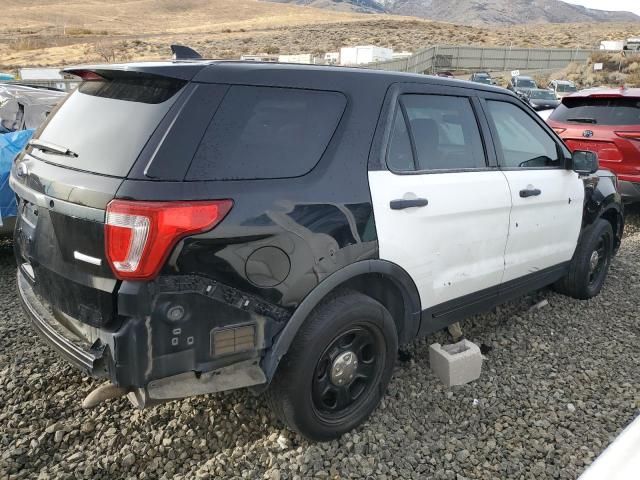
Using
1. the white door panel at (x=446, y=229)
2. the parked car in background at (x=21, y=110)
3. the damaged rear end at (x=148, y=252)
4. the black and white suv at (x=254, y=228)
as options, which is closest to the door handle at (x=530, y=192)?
the white door panel at (x=446, y=229)

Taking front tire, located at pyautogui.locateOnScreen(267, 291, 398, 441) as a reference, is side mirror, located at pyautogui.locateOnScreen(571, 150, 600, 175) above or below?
above

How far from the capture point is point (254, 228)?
213 cm

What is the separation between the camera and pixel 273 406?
99.2 inches

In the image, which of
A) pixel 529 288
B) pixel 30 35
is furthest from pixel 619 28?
pixel 529 288

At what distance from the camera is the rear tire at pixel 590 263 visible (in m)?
4.27

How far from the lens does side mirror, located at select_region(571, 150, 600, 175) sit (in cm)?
384

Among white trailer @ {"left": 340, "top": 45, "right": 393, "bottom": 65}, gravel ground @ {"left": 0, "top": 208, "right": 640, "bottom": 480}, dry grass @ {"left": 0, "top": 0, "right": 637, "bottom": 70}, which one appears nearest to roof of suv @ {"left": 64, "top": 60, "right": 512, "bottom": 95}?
gravel ground @ {"left": 0, "top": 208, "right": 640, "bottom": 480}

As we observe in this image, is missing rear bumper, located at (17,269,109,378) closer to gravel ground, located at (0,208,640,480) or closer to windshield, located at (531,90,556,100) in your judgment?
gravel ground, located at (0,208,640,480)

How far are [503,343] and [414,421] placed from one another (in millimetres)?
1207

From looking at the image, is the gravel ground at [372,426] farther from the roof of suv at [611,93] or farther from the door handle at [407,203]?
the roof of suv at [611,93]

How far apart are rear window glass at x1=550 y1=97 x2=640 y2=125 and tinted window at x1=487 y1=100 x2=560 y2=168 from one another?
341 cm

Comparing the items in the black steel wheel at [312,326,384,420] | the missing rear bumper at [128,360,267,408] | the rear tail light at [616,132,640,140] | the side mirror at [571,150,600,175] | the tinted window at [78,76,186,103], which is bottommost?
the black steel wheel at [312,326,384,420]

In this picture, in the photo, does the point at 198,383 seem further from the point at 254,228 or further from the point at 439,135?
the point at 439,135

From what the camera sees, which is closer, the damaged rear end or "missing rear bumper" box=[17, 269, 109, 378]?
the damaged rear end
